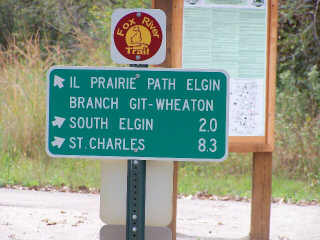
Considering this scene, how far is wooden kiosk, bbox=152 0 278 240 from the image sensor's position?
506cm

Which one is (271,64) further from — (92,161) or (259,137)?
(92,161)

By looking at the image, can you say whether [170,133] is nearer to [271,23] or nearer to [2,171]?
[271,23]

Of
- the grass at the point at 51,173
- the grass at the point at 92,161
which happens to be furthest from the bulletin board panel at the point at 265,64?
the grass at the point at 51,173

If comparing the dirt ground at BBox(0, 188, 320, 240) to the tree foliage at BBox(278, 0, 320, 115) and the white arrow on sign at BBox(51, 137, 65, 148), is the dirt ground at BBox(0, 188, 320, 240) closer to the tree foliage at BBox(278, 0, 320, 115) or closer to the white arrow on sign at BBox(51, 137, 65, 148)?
the white arrow on sign at BBox(51, 137, 65, 148)

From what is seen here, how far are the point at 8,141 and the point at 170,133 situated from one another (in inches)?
311

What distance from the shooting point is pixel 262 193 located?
5320 mm

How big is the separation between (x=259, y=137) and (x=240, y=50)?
2.63 ft

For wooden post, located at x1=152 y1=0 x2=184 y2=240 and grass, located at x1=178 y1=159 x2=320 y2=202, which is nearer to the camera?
wooden post, located at x1=152 y1=0 x2=184 y2=240

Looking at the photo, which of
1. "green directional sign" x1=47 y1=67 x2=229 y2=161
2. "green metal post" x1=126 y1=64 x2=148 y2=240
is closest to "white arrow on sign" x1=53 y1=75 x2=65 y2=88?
"green directional sign" x1=47 y1=67 x2=229 y2=161

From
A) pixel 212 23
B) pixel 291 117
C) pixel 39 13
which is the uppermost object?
pixel 39 13

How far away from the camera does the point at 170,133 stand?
271cm

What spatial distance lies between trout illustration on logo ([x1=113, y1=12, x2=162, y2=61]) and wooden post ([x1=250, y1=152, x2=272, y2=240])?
2.73 metres

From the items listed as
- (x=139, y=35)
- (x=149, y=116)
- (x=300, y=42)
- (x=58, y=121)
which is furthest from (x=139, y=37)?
(x=300, y=42)

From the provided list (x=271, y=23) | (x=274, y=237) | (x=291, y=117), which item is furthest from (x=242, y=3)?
(x=291, y=117)
